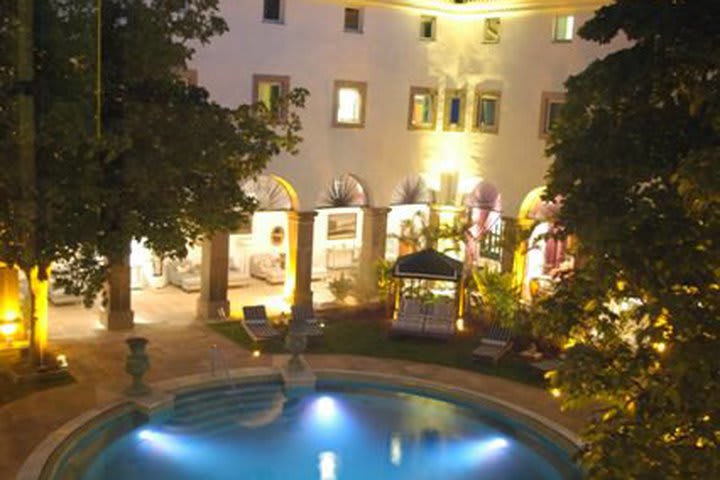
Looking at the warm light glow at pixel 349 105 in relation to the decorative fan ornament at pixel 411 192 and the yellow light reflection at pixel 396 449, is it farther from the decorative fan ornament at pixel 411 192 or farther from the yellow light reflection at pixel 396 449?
the yellow light reflection at pixel 396 449

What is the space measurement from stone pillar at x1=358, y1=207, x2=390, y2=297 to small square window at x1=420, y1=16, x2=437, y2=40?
5.68m

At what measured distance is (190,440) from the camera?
16.3m

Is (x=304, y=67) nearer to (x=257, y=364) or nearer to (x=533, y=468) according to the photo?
(x=257, y=364)

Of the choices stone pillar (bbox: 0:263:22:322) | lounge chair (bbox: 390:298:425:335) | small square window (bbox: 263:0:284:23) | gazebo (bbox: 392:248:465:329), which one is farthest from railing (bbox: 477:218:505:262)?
stone pillar (bbox: 0:263:22:322)

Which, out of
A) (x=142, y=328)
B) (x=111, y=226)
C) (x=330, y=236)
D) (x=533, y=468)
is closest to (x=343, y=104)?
(x=330, y=236)

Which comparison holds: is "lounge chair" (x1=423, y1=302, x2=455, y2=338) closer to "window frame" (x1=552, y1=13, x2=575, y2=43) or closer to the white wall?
the white wall

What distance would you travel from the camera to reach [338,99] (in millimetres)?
25734

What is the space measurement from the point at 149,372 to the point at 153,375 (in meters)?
0.29

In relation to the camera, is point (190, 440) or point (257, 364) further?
point (257, 364)

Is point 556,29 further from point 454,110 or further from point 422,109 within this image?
point 422,109

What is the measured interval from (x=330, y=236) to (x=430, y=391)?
1273 cm

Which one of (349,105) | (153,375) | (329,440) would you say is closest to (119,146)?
(153,375)

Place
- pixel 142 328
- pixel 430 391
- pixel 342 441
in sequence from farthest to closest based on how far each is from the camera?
pixel 142 328 < pixel 430 391 < pixel 342 441

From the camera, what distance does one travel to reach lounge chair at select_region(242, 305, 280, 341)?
862 inches
